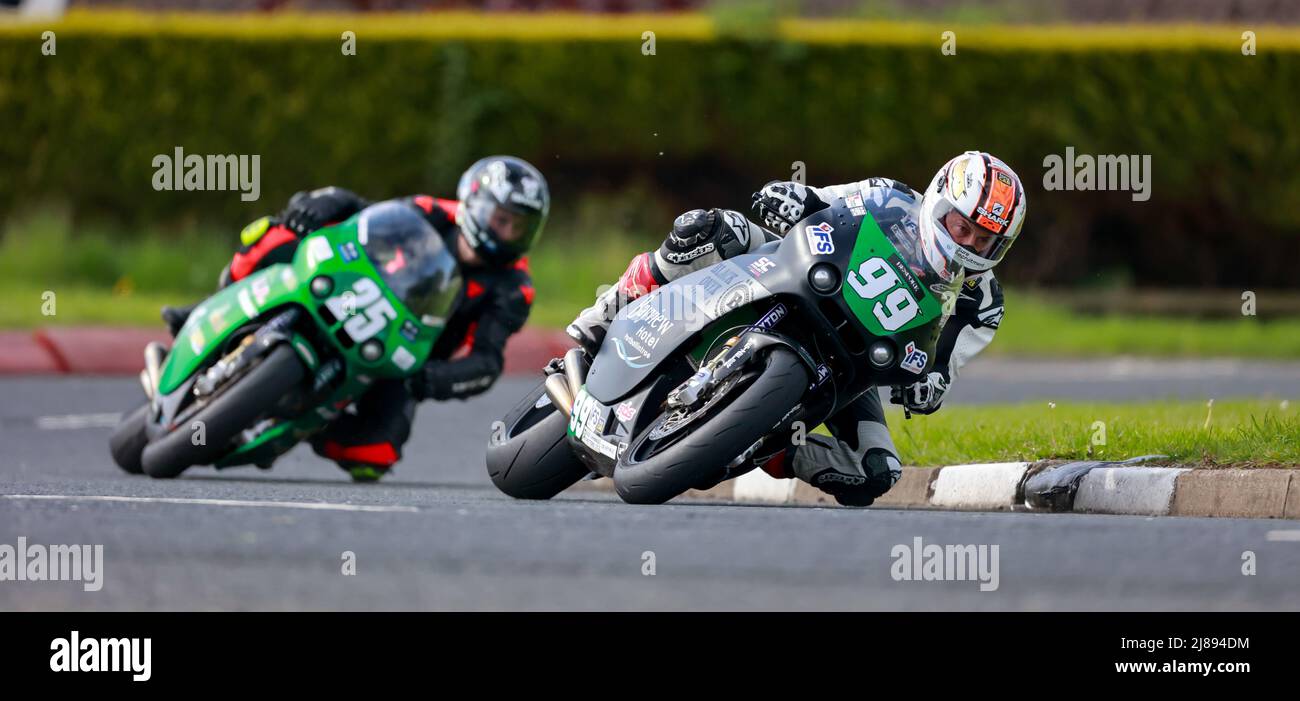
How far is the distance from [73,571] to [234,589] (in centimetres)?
64

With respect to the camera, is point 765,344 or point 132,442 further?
point 132,442

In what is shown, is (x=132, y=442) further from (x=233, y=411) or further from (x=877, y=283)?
(x=877, y=283)

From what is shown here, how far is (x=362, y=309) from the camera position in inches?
361

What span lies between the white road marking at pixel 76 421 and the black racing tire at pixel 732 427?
20.4 ft

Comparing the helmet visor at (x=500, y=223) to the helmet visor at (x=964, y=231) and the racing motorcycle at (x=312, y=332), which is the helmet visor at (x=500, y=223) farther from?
the helmet visor at (x=964, y=231)

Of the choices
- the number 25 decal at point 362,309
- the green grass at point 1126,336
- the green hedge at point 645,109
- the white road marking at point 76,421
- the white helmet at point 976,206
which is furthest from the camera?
the green hedge at point 645,109

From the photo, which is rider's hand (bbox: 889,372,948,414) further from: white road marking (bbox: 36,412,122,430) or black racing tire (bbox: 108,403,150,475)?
white road marking (bbox: 36,412,122,430)

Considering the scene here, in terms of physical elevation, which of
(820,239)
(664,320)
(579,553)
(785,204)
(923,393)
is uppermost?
(785,204)

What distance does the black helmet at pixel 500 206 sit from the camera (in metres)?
9.38

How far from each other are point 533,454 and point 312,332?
1566mm

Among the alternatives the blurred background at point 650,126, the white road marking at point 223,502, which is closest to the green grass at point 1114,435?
the white road marking at point 223,502

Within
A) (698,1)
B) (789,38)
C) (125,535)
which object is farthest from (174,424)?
(698,1)
